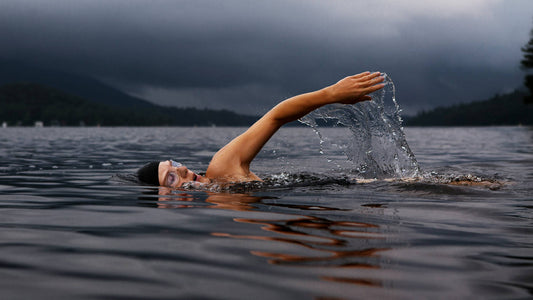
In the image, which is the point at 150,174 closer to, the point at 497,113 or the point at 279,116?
the point at 279,116

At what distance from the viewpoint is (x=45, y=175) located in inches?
383

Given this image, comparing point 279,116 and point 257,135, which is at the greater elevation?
point 279,116

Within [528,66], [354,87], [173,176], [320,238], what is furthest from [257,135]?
[528,66]

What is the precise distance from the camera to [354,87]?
6.20 metres

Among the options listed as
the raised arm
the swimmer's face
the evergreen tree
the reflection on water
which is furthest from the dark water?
the evergreen tree

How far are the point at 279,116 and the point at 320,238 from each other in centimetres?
304

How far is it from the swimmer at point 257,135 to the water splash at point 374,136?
0.99m

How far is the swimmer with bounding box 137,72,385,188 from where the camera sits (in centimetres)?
622

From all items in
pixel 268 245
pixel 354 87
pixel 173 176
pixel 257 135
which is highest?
pixel 354 87

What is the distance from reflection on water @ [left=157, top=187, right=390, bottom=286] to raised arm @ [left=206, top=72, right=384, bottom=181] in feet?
4.70

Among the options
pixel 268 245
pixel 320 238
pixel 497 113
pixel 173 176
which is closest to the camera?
pixel 268 245

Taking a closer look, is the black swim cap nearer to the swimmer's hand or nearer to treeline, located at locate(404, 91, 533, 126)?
the swimmer's hand

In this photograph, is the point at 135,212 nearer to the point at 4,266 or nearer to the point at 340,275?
the point at 4,266

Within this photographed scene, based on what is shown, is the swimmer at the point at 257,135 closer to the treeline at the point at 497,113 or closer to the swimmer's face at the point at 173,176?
the swimmer's face at the point at 173,176
